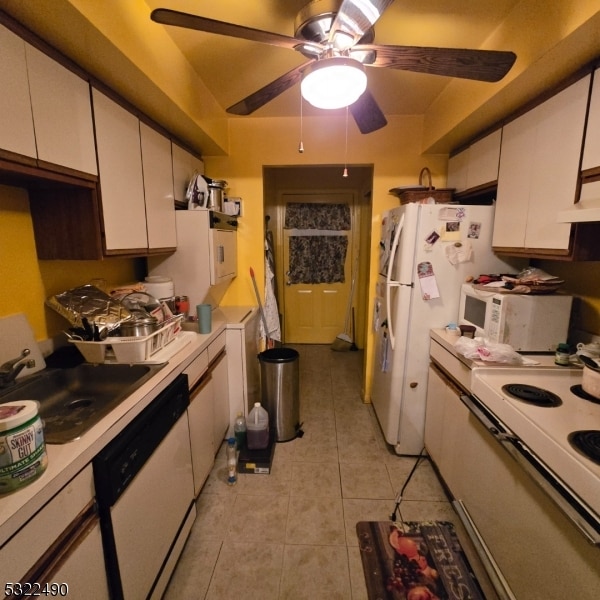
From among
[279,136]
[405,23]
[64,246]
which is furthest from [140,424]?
[279,136]

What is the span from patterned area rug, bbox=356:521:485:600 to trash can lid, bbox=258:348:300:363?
43.2 inches

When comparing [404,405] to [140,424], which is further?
[404,405]

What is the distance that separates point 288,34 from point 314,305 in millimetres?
3143

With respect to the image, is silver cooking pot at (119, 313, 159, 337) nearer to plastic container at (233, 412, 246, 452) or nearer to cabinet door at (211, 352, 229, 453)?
cabinet door at (211, 352, 229, 453)

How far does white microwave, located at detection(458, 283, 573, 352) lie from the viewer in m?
1.55

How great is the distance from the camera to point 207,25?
3.27 feet

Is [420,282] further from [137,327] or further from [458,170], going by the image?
[137,327]

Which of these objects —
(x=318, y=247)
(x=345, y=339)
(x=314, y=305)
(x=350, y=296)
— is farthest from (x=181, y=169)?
(x=345, y=339)

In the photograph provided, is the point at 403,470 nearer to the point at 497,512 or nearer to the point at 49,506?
the point at 497,512

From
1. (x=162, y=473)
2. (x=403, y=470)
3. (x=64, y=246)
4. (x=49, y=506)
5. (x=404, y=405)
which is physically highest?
(x=64, y=246)

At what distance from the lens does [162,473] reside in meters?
1.26

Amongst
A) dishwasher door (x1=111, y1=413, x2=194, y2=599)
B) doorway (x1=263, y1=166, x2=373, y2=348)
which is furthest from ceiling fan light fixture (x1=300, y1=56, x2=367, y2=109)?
doorway (x1=263, y1=166, x2=373, y2=348)

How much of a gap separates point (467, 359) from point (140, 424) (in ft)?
4.71

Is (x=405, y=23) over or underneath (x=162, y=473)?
over
